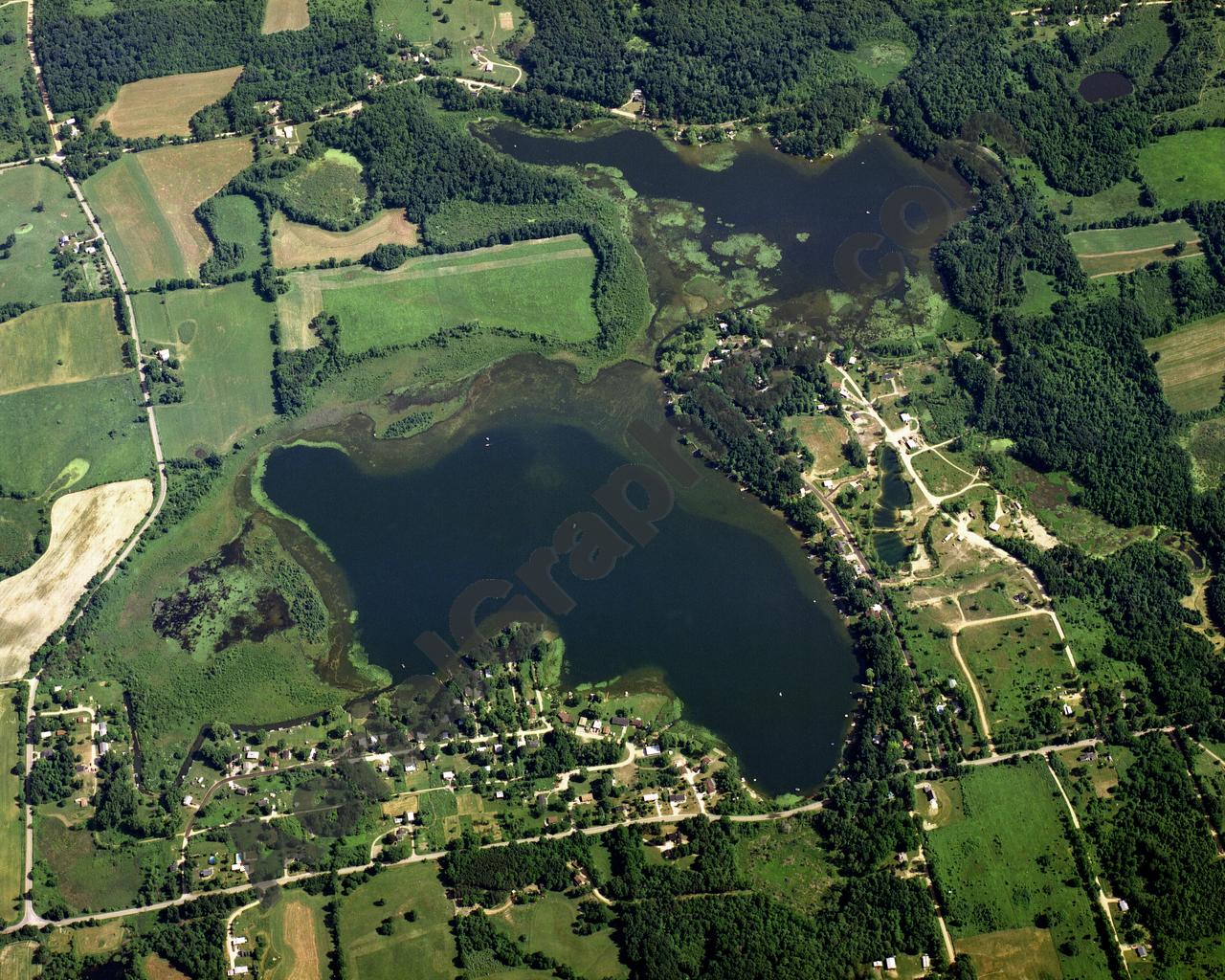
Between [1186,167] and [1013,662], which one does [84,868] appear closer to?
[1013,662]

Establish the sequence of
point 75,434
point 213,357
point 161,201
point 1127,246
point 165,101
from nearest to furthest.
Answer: point 75,434, point 213,357, point 1127,246, point 161,201, point 165,101

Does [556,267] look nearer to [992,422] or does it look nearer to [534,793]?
[992,422]

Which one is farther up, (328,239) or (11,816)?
(328,239)

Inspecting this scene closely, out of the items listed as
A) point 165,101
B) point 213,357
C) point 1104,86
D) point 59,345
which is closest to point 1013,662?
point 1104,86

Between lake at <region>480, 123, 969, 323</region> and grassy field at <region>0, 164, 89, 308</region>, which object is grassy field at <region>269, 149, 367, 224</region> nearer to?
lake at <region>480, 123, 969, 323</region>

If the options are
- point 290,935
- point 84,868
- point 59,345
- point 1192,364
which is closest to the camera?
point 290,935

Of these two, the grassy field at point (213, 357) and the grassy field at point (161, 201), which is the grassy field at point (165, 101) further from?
the grassy field at point (213, 357)

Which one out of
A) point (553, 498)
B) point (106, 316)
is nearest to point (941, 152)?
point (553, 498)
